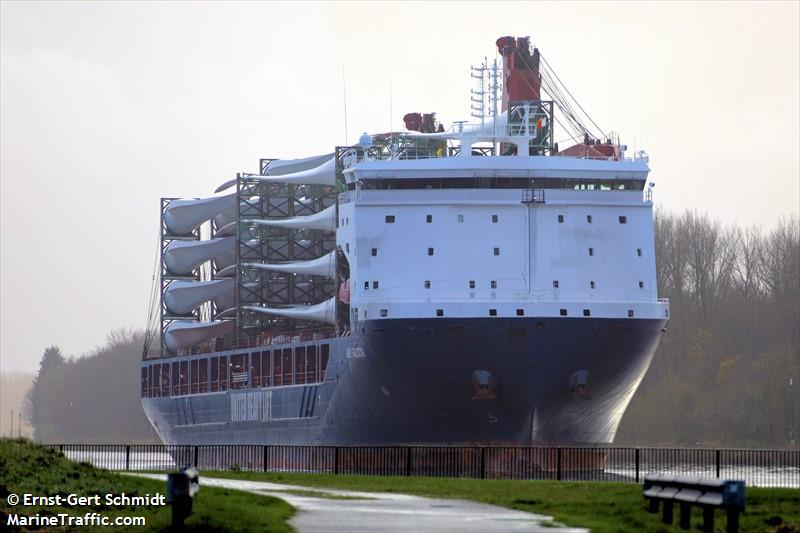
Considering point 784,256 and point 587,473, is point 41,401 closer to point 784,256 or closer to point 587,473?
point 784,256

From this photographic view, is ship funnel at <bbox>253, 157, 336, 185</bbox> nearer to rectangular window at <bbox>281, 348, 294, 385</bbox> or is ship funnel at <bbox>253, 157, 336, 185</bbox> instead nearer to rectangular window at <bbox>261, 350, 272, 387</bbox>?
rectangular window at <bbox>261, 350, 272, 387</bbox>

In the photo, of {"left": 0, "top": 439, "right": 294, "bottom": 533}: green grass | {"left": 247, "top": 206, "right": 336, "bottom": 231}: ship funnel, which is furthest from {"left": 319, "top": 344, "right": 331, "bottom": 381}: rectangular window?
{"left": 0, "top": 439, "right": 294, "bottom": 533}: green grass

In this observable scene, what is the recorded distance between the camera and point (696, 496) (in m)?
26.7

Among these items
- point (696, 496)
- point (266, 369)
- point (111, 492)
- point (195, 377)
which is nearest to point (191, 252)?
point (195, 377)

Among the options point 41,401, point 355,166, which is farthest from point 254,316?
point 41,401

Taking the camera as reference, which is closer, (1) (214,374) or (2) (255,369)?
(2) (255,369)

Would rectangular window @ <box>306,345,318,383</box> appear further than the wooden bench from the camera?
Yes

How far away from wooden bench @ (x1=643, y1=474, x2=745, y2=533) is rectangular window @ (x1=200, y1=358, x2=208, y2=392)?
5727 cm

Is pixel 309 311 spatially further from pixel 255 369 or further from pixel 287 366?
pixel 255 369

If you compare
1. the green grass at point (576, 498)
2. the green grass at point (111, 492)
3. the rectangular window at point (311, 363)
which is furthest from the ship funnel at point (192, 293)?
the green grass at point (111, 492)

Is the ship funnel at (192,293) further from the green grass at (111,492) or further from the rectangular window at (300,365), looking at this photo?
the green grass at (111,492)

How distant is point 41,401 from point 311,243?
11315 cm

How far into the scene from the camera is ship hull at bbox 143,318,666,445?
5769 cm

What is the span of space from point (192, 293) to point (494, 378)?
37.8 metres
